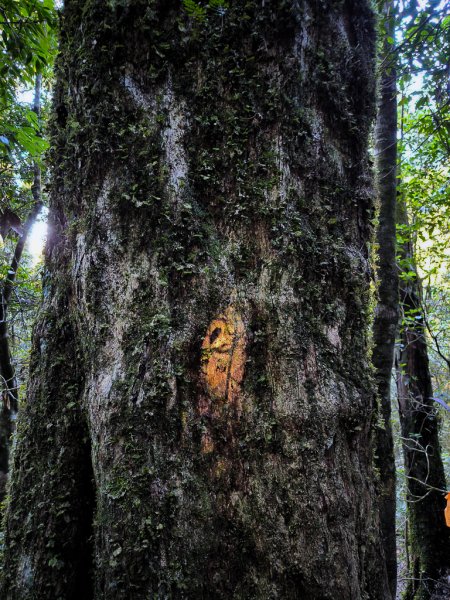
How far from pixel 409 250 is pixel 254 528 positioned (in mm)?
5942

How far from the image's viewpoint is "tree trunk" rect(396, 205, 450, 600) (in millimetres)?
5305

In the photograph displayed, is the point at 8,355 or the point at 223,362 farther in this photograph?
the point at 8,355

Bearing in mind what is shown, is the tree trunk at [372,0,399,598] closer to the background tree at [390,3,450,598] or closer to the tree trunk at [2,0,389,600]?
the background tree at [390,3,450,598]

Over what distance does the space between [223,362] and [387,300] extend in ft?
10.2

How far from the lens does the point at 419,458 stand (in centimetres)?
568

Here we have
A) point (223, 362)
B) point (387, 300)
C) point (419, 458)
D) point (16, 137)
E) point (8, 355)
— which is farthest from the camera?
point (8, 355)

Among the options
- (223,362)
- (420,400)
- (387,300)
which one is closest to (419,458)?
(420,400)

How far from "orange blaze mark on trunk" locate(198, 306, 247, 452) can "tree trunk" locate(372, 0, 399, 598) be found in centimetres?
232

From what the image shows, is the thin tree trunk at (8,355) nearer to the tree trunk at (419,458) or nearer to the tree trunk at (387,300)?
the tree trunk at (387,300)

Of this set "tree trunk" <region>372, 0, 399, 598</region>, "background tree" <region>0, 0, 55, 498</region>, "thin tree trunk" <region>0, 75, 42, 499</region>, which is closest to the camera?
"background tree" <region>0, 0, 55, 498</region>

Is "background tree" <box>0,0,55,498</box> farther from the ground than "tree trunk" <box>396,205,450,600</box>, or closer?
farther from the ground

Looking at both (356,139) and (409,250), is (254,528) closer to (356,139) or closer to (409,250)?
(356,139)

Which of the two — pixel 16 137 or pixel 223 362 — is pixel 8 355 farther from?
pixel 223 362

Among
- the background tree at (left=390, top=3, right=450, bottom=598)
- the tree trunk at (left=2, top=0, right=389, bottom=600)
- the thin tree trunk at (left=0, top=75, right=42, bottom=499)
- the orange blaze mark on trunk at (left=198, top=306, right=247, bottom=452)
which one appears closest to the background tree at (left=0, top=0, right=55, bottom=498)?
the thin tree trunk at (left=0, top=75, right=42, bottom=499)
